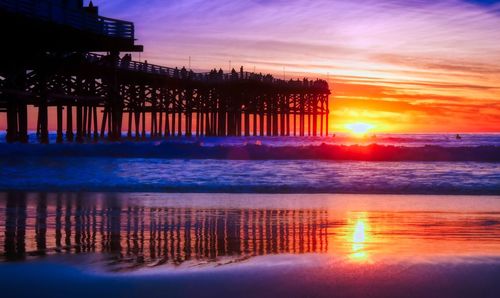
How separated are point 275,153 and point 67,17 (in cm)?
943

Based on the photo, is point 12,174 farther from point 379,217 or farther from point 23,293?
point 23,293

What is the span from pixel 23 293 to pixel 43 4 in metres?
21.8

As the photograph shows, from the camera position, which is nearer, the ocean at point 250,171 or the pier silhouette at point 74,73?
the ocean at point 250,171

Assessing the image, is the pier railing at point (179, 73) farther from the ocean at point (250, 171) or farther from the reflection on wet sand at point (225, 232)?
the reflection on wet sand at point (225, 232)

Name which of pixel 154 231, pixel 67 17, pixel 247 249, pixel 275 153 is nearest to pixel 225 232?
pixel 154 231

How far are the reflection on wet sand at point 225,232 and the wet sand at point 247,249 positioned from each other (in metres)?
0.01

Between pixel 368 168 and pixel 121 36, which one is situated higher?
pixel 121 36

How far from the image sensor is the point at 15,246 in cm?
643

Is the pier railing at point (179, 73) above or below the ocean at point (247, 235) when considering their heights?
above

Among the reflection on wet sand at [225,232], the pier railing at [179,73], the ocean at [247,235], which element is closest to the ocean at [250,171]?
the ocean at [247,235]

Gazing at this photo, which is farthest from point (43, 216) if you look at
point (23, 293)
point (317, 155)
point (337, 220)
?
point (317, 155)

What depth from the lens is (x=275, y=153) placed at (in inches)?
968

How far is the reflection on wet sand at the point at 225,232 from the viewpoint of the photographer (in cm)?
623

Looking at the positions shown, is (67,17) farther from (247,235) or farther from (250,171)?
(247,235)
